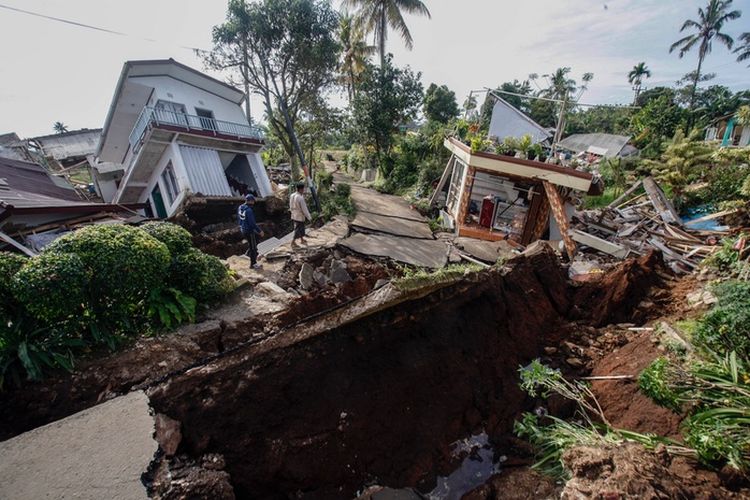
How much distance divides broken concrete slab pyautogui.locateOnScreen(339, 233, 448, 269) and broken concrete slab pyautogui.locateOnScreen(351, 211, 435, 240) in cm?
49

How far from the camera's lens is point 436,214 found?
43.9 feet

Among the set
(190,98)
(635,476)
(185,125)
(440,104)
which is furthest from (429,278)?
(440,104)

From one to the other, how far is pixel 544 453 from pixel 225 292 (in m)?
5.51

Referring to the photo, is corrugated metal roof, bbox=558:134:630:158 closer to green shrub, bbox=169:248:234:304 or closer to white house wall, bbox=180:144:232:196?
white house wall, bbox=180:144:232:196

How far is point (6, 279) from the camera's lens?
3.83 metres

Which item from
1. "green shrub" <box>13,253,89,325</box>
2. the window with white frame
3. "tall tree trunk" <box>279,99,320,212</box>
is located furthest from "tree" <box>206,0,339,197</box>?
"green shrub" <box>13,253,89,325</box>

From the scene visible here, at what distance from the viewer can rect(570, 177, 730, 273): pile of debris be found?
934 cm

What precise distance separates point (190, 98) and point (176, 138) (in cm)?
305

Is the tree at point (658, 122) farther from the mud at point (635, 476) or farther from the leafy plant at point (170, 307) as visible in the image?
the leafy plant at point (170, 307)

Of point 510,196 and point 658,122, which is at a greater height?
point 658,122

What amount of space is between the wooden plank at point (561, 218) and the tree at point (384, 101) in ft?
32.5

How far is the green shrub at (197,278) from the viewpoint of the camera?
5461 mm

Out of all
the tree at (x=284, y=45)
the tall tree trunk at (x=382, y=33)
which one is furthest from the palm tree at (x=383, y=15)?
the tree at (x=284, y=45)

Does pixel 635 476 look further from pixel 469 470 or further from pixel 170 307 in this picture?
pixel 170 307
